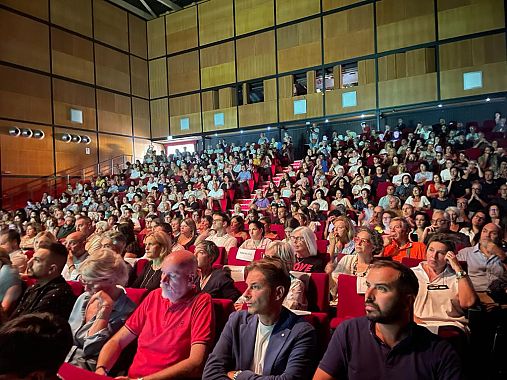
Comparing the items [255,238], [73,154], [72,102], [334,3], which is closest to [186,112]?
[72,102]

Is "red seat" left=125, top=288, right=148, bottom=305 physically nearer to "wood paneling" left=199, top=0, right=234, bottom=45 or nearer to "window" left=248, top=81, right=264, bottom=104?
"window" left=248, top=81, right=264, bottom=104

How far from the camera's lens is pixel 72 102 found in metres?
12.9

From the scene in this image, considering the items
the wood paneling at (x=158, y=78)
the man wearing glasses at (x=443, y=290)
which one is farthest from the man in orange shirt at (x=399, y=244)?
the wood paneling at (x=158, y=78)

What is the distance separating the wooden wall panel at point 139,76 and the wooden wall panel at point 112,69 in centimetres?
23

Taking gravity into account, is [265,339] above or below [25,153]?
below

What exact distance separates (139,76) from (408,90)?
9.66 m

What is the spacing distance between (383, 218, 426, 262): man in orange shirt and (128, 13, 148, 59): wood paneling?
13.9 m

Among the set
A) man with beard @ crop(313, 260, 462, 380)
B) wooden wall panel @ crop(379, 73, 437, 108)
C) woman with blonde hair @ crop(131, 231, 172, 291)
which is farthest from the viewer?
wooden wall panel @ crop(379, 73, 437, 108)

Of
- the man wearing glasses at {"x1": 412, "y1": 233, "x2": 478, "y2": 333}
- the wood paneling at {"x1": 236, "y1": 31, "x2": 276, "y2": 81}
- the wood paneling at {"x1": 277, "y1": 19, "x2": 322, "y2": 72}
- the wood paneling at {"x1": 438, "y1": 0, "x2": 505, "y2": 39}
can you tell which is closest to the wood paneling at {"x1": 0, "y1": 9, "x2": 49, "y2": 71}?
the wood paneling at {"x1": 236, "y1": 31, "x2": 276, "y2": 81}

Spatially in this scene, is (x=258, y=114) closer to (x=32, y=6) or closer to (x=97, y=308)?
(x=32, y=6)

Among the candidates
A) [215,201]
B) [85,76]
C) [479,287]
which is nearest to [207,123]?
[85,76]

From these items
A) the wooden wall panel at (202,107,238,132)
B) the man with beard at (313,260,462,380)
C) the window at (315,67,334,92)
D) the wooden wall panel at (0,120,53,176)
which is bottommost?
the man with beard at (313,260,462,380)

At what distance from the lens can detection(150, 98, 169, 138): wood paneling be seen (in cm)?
1514

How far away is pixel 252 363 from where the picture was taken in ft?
5.46
